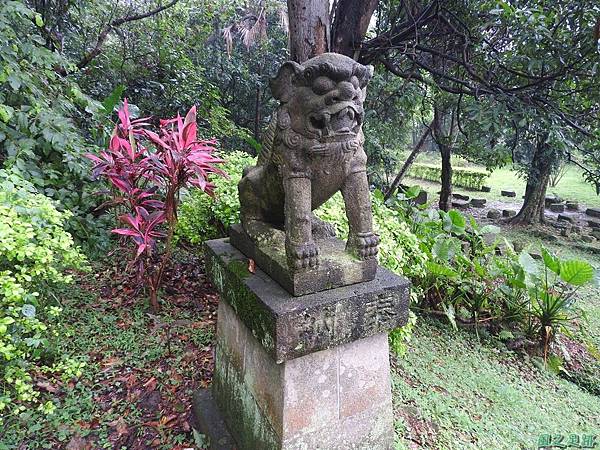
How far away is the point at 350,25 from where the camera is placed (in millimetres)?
4098

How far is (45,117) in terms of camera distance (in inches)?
130

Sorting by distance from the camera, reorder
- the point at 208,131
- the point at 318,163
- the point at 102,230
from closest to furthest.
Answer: the point at 318,163 → the point at 102,230 → the point at 208,131

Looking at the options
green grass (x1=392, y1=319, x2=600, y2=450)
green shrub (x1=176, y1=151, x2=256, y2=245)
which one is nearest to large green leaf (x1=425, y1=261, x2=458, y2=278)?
green grass (x1=392, y1=319, x2=600, y2=450)

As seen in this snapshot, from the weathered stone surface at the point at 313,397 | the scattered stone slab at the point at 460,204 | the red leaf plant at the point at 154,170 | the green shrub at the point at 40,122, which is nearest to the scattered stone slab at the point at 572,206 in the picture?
the scattered stone slab at the point at 460,204

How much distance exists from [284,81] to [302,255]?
724mm

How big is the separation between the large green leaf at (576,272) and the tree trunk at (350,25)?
9.92 ft

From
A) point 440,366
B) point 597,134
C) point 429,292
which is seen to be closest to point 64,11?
point 429,292

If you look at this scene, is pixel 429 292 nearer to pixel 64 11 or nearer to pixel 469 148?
pixel 469 148

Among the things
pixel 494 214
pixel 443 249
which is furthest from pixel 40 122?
pixel 494 214

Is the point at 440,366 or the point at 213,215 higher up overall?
the point at 213,215

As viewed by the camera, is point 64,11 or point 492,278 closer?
point 492,278

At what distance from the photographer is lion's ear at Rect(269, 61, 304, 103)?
5.12 feet

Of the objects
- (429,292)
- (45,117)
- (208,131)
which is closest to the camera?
(45,117)

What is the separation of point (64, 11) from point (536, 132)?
5.68 m
